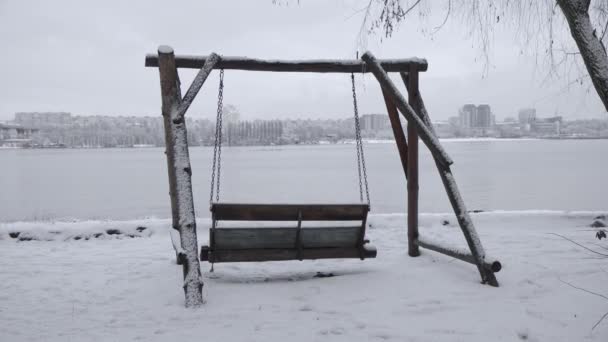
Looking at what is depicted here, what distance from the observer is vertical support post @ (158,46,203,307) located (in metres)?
4.13

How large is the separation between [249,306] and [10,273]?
9.19 ft

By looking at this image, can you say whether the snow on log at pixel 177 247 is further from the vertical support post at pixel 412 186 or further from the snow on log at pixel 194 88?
the vertical support post at pixel 412 186

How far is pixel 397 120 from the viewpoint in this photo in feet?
18.9

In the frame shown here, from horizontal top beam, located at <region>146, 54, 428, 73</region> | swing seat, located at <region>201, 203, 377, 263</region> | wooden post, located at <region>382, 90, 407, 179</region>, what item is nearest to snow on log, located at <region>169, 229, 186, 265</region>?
swing seat, located at <region>201, 203, 377, 263</region>

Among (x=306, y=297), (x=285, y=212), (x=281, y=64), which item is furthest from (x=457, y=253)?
(x=281, y=64)

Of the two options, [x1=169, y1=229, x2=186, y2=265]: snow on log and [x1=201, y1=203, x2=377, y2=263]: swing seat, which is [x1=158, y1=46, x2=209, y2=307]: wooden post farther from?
[x1=201, y1=203, x2=377, y2=263]: swing seat

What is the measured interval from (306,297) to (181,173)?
1.54 m

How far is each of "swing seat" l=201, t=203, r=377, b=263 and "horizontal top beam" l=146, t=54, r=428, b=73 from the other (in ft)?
4.84

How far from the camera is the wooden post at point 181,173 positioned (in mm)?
4125

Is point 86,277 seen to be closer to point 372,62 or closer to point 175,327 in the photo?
point 175,327

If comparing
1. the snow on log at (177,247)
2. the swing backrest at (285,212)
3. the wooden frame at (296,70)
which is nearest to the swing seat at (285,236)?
the swing backrest at (285,212)

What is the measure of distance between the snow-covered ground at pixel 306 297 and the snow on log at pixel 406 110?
47.5 inches

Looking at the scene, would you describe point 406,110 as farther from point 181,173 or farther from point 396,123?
point 181,173

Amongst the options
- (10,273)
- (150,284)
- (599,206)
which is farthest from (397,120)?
(599,206)
